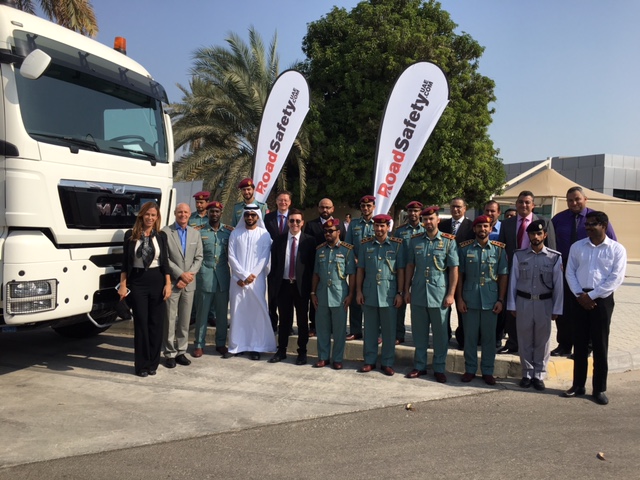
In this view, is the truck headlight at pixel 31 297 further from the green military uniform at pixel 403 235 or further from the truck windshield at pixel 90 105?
the green military uniform at pixel 403 235

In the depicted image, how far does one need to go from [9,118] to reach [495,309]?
494cm

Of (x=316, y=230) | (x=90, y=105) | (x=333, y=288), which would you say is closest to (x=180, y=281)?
(x=333, y=288)

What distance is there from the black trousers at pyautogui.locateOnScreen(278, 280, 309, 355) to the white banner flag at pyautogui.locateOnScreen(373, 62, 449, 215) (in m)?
2.52

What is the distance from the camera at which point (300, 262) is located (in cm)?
645

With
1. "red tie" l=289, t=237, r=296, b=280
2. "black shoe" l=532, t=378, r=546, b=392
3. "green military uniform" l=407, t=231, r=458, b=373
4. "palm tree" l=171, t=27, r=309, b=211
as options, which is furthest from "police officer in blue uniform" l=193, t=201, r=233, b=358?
"palm tree" l=171, t=27, r=309, b=211

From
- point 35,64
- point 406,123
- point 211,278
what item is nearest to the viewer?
point 35,64

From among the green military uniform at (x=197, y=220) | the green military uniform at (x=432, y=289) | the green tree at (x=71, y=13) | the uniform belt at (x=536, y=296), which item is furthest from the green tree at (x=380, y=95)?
the uniform belt at (x=536, y=296)

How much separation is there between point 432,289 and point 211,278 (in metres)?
2.66

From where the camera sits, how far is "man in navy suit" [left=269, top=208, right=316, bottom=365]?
6473 millimetres

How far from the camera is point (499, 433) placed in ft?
14.5

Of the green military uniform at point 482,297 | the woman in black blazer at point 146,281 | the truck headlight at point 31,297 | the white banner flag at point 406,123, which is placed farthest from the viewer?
the white banner flag at point 406,123

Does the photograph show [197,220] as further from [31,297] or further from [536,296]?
[536,296]

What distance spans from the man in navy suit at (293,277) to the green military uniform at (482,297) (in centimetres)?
180

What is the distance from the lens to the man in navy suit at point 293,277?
6473 mm
